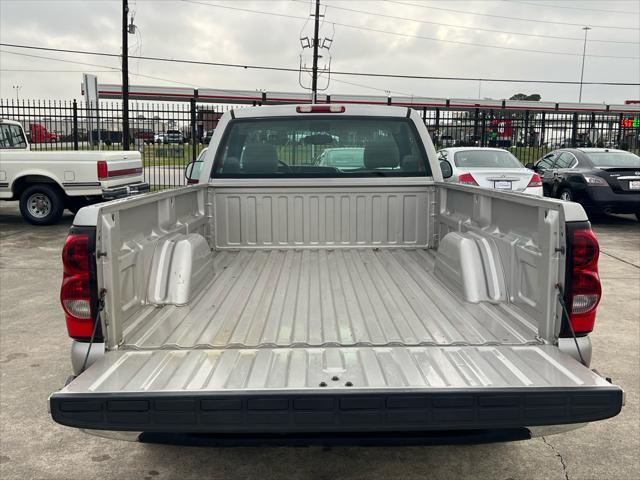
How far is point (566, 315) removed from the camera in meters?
2.56

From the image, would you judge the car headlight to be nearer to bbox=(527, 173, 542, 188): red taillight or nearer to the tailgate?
bbox=(527, 173, 542, 188): red taillight

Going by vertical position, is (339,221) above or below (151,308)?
above

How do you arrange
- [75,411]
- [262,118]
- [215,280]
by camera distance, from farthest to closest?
[262,118], [215,280], [75,411]

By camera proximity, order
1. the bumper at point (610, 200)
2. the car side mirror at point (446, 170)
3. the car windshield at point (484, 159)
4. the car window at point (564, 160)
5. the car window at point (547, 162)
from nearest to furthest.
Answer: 1. the car side mirror at point (446, 170)
2. the bumper at point (610, 200)
3. the car windshield at point (484, 159)
4. the car window at point (564, 160)
5. the car window at point (547, 162)

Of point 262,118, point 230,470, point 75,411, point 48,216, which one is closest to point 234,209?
point 262,118

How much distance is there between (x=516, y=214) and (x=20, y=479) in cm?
299

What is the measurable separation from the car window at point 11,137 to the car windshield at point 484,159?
31.4 ft

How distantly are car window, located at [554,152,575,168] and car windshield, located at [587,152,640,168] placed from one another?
41 cm

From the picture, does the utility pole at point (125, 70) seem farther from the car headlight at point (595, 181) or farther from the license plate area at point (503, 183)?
the car headlight at point (595, 181)

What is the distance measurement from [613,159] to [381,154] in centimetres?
1020

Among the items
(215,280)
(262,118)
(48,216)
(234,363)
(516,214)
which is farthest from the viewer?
(48,216)

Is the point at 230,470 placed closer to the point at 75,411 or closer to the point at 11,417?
the point at 75,411

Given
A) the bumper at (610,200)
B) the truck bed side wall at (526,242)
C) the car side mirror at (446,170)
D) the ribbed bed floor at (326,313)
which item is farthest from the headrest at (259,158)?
the bumper at (610,200)

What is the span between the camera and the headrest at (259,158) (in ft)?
15.4
